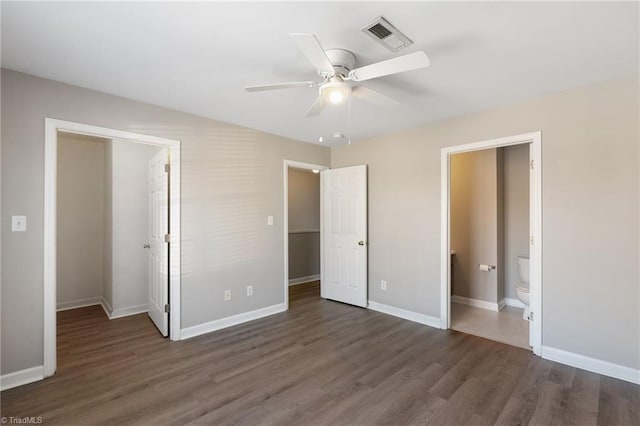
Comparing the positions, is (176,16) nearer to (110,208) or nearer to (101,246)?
(110,208)

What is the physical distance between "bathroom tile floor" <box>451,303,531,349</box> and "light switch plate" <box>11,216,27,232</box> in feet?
13.9

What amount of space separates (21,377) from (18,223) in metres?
1.18

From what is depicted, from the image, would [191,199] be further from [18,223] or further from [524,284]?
[524,284]

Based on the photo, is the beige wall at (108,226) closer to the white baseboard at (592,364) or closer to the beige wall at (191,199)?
the beige wall at (191,199)

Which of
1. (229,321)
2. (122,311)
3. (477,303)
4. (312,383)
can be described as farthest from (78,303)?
(477,303)

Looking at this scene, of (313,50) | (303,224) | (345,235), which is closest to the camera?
(313,50)

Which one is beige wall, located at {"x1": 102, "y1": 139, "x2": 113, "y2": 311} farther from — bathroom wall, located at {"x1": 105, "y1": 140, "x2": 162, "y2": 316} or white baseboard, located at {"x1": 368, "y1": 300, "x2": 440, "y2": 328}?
white baseboard, located at {"x1": 368, "y1": 300, "x2": 440, "y2": 328}

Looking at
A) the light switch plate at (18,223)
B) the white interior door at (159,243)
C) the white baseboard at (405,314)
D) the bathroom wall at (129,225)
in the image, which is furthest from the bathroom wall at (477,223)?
the light switch plate at (18,223)

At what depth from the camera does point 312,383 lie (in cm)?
232

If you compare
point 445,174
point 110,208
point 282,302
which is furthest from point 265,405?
point 110,208

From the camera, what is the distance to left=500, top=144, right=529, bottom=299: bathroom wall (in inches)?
165

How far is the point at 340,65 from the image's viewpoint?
203 cm

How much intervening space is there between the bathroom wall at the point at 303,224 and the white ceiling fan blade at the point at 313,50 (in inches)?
157

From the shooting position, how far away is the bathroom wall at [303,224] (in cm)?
583
